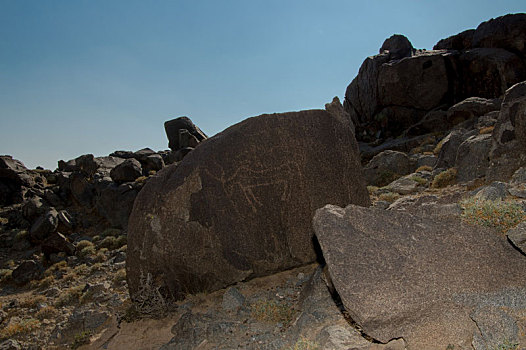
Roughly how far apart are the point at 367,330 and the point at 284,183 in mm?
2683

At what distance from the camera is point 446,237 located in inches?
132

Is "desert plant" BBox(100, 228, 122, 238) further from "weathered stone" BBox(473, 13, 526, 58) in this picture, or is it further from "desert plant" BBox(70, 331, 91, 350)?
"weathered stone" BBox(473, 13, 526, 58)

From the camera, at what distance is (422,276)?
9.86 feet

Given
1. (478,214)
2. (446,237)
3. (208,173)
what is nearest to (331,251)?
(446,237)

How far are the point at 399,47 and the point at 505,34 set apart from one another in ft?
26.0

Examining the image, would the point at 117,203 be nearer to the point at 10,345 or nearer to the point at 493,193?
the point at 10,345

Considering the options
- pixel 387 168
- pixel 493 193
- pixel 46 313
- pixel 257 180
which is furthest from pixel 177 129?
pixel 493 193

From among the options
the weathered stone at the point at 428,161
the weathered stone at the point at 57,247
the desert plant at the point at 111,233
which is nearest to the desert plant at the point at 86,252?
the weathered stone at the point at 57,247

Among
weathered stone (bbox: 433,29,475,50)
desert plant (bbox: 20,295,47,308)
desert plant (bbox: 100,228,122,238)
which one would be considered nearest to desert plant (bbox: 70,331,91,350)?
desert plant (bbox: 20,295,47,308)

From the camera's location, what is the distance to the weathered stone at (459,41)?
28.1 meters

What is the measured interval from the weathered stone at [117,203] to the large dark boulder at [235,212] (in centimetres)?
1359

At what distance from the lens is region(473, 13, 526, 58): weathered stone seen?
80.5ft

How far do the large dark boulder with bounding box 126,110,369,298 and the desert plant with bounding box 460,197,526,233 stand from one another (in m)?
2.08

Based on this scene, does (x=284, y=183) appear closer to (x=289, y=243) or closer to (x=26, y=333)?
(x=289, y=243)
